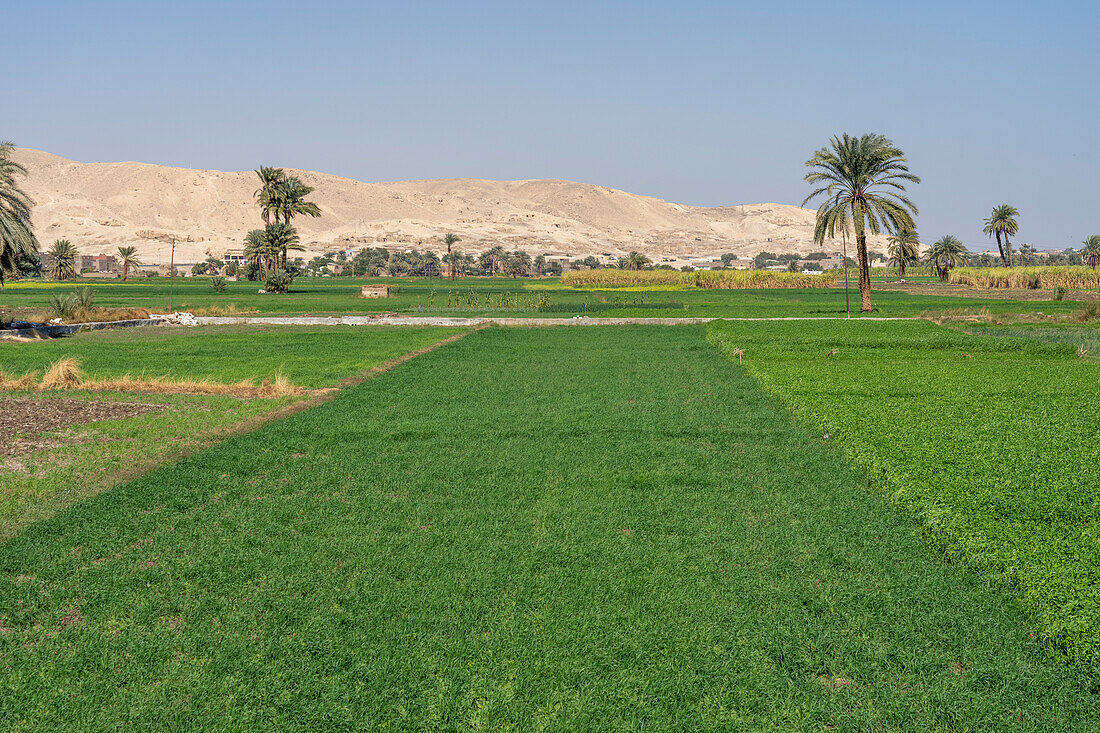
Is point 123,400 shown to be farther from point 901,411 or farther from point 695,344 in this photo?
point 695,344

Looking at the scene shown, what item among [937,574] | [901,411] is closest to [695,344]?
[901,411]

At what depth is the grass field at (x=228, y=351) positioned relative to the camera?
79.9ft

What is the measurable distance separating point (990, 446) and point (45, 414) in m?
19.2

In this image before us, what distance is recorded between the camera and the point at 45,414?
1747cm

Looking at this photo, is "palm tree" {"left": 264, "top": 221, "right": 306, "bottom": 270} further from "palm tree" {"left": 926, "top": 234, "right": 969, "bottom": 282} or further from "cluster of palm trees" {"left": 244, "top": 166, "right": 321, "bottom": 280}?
"palm tree" {"left": 926, "top": 234, "right": 969, "bottom": 282}

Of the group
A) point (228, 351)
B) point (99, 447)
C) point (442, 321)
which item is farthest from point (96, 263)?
point (99, 447)

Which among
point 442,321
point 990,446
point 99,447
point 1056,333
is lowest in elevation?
point 99,447

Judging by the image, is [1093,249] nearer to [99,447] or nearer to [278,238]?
[278,238]

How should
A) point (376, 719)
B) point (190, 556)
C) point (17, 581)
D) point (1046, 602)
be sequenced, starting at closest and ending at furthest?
point (376, 719) < point (1046, 602) < point (17, 581) < point (190, 556)

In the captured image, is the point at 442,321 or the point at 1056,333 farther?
the point at 442,321

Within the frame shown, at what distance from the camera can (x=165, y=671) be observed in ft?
21.3

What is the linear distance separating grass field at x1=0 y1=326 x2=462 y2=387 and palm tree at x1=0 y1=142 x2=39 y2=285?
151 inches

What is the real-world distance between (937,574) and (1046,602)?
1.23 metres

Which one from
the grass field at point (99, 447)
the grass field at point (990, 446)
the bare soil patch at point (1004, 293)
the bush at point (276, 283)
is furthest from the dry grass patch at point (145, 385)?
the bare soil patch at point (1004, 293)
